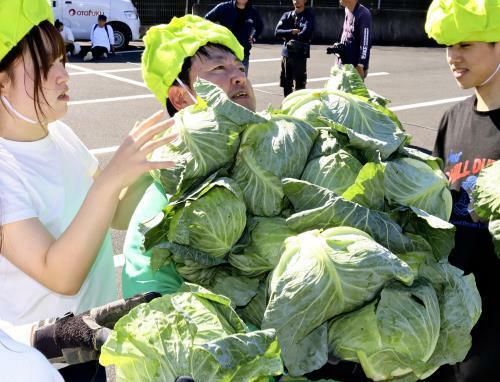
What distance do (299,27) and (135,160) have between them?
353 inches

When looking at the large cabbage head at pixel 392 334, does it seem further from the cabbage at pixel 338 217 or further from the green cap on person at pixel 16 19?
the green cap on person at pixel 16 19

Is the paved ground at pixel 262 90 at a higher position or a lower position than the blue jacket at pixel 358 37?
lower

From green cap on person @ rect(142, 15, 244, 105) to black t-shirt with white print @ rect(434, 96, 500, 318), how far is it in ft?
3.37

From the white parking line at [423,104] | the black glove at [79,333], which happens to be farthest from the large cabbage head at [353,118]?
the white parking line at [423,104]

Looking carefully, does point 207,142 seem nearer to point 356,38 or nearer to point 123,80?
point 356,38

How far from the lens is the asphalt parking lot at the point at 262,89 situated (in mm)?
9797

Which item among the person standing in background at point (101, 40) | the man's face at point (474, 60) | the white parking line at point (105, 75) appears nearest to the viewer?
the man's face at point (474, 60)

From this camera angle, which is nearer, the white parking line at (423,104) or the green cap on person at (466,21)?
the green cap on person at (466,21)

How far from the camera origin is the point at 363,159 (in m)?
1.97

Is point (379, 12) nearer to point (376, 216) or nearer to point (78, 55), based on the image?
point (78, 55)

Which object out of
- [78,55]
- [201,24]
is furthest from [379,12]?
[201,24]

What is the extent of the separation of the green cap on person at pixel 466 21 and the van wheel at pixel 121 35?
56.8 feet

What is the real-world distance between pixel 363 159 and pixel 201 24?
1.03 m

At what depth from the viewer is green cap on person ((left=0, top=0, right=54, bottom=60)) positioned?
1958 millimetres
